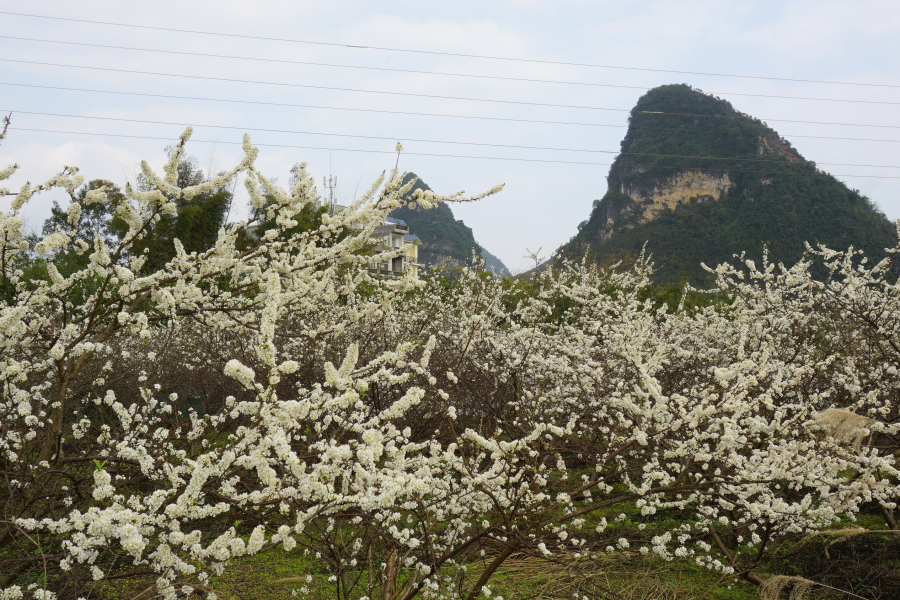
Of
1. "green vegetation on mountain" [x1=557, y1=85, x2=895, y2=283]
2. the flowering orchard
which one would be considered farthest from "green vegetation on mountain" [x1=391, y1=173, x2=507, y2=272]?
the flowering orchard

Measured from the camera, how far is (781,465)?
12.6 ft

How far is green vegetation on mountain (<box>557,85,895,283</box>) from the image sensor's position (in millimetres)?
40812

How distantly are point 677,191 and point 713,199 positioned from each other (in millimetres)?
13283

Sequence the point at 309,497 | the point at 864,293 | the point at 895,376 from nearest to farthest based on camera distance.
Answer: the point at 309,497, the point at 895,376, the point at 864,293

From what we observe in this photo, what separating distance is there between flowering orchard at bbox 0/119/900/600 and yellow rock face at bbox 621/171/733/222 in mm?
56407

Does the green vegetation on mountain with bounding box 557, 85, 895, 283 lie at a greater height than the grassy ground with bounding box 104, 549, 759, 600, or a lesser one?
greater

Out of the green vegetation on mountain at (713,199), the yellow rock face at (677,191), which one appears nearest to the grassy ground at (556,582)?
the green vegetation on mountain at (713,199)

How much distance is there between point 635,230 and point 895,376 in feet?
155

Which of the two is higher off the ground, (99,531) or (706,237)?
(706,237)

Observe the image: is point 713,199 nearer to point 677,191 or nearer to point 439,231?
point 677,191

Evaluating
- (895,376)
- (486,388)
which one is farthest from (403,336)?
(895,376)

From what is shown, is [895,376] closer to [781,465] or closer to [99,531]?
[781,465]

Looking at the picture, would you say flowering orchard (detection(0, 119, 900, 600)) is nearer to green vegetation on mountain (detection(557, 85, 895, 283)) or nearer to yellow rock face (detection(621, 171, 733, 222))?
green vegetation on mountain (detection(557, 85, 895, 283))

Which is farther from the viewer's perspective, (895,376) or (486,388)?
(486,388)
